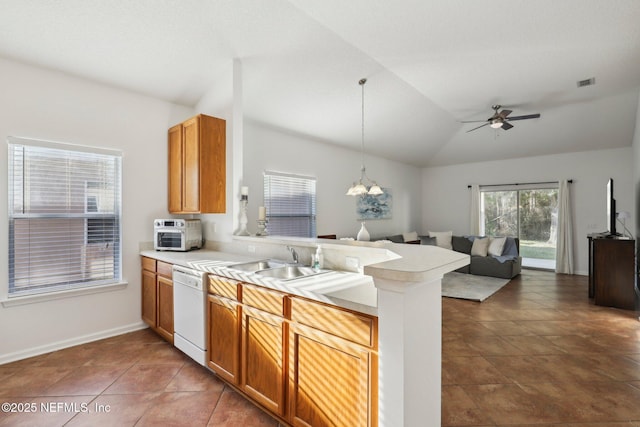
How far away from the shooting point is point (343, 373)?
4.94ft

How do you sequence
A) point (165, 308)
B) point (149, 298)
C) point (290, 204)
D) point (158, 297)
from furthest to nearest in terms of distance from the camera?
point (290, 204) < point (149, 298) < point (158, 297) < point (165, 308)

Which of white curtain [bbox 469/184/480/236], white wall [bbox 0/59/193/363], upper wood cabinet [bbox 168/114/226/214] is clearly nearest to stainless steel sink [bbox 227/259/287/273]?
upper wood cabinet [bbox 168/114/226/214]

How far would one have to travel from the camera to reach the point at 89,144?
10.4 ft

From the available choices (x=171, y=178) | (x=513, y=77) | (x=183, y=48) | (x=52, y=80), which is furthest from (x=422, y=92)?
(x=52, y=80)

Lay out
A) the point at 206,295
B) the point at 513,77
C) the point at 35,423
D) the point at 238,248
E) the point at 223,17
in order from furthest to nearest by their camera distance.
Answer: the point at 513,77, the point at 238,248, the point at 223,17, the point at 206,295, the point at 35,423

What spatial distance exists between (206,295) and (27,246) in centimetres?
190

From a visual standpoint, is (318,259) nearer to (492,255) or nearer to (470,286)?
(470,286)

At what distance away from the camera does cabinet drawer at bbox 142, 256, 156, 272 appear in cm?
325

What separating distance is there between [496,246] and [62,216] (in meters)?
7.11

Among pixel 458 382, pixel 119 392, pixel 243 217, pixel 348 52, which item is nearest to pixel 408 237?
pixel 348 52

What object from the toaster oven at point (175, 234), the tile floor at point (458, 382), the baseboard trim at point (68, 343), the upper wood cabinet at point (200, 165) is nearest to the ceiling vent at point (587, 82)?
the tile floor at point (458, 382)

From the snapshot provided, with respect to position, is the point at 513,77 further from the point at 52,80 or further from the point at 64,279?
the point at 64,279

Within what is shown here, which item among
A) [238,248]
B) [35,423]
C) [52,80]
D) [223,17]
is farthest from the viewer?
[238,248]

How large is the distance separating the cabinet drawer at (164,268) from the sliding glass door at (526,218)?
750 cm
